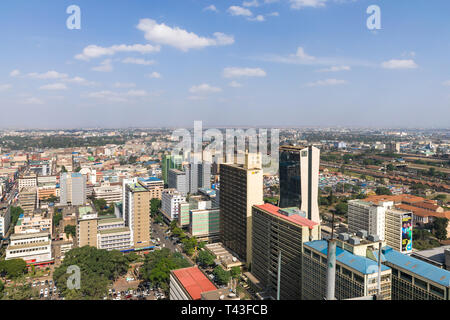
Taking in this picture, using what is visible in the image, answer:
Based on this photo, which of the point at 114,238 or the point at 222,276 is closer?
the point at 222,276

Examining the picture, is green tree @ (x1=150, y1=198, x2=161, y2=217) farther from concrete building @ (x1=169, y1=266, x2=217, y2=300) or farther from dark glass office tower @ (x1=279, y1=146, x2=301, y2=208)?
concrete building @ (x1=169, y1=266, x2=217, y2=300)

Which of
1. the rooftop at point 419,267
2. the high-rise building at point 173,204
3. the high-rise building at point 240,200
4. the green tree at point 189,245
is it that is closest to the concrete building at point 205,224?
the green tree at point 189,245

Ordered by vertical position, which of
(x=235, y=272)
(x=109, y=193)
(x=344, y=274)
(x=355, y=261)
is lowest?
(x=235, y=272)

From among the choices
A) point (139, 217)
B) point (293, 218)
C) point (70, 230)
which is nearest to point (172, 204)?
point (139, 217)

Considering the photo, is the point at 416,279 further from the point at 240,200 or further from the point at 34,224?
the point at 34,224

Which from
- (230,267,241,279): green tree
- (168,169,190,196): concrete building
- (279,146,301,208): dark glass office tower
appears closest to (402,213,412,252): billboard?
(279,146,301,208): dark glass office tower
